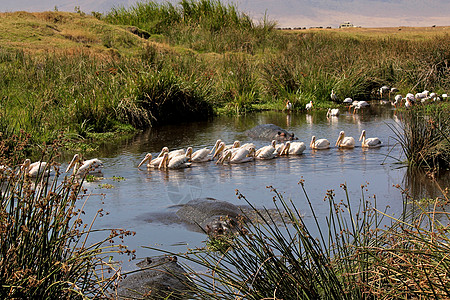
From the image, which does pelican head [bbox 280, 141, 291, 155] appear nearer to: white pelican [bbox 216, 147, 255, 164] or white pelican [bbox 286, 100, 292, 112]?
white pelican [bbox 216, 147, 255, 164]

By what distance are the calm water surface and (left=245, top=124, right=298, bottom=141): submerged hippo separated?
0.24m

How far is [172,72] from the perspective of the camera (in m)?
16.1

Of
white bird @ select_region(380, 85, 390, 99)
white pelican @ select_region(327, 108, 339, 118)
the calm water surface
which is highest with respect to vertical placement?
white bird @ select_region(380, 85, 390, 99)

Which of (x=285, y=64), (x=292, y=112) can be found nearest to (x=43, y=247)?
(x=292, y=112)

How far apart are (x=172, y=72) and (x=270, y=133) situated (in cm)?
431

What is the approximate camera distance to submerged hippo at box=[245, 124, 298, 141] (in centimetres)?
1281

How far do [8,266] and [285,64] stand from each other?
1777 cm

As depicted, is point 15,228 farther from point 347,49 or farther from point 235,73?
point 347,49

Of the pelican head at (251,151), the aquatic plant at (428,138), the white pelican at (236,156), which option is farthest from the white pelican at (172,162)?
the aquatic plant at (428,138)

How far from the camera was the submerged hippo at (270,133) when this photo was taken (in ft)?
42.0

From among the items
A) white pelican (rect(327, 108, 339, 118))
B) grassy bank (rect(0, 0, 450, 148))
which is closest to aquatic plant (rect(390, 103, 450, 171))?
grassy bank (rect(0, 0, 450, 148))

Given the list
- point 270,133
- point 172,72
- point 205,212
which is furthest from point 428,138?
point 172,72

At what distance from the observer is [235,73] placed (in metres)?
19.0

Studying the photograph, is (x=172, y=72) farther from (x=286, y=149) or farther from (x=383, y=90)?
(x=383, y=90)
